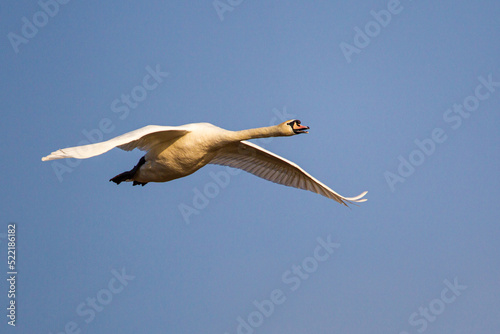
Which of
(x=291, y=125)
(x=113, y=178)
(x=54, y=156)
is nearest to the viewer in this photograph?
(x=54, y=156)

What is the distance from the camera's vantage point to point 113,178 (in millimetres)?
17219

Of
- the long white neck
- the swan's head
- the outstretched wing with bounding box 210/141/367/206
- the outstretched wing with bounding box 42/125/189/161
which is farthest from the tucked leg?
the swan's head

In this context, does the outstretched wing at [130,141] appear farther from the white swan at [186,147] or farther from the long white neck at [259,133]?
the long white neck at [259,133]

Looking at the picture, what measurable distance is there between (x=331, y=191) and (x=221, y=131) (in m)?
3.95

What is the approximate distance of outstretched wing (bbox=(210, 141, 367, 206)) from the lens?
1800cm

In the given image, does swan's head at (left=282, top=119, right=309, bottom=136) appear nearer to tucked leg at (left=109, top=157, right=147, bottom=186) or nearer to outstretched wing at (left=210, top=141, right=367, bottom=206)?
outstretched wing at (left=210, top=141, right=367, bottom=206)

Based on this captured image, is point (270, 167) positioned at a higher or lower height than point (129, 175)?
lower

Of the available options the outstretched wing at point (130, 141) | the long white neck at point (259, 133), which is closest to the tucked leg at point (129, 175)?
the outstretched wing at point (130, 141)

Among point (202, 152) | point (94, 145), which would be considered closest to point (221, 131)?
point (202, 152)

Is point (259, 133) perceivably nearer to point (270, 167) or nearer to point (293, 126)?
point (293, 126)

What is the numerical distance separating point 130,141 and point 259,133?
9.97 ft

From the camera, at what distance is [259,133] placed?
15.3m

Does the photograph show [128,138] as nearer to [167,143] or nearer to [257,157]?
[167,143]

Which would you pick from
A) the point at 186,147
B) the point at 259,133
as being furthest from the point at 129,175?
the point at 259,133
